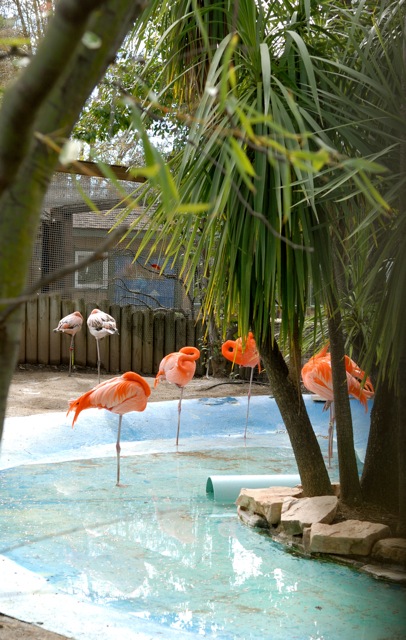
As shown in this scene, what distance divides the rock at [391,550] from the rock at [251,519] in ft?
2.57

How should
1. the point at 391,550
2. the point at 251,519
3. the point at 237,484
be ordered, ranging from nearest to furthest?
the point at 391,550 < the point at 251,519 < the point at 237,484

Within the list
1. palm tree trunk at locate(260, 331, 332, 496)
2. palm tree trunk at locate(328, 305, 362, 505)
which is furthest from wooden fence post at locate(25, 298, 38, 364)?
palm tree trunk at locate(328, 305, 362, 505)

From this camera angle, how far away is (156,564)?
12.1 ft

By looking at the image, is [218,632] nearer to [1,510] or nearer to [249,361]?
[1,510]

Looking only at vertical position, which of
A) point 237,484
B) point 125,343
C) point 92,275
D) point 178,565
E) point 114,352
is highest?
point 92,275

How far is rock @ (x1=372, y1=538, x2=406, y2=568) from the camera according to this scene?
3553 mm

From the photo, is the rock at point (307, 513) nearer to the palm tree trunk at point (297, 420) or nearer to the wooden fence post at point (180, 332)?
the palm tree trunk at point (297, 420)

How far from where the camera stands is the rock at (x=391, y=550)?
355cm

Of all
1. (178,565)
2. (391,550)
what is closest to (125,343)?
(178,565)

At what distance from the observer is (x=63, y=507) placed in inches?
187

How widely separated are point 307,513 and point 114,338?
7.15 metres

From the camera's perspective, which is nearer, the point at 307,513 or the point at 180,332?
the point at 307,513

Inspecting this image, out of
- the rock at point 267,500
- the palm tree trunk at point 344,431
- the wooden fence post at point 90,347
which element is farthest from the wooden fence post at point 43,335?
the palm tree trunk at point 344,431

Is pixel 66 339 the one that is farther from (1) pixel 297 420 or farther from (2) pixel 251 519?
(1) pixel 297 420
